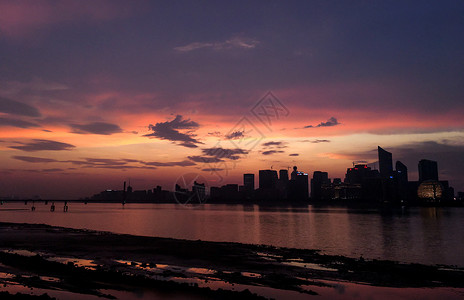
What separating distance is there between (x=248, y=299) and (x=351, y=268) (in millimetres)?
17664

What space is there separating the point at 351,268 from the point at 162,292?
2031cm

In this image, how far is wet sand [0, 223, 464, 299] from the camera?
22.5m

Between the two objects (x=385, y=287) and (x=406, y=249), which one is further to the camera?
(x=406, y=249)

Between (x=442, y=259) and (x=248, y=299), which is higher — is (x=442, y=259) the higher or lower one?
the lower one

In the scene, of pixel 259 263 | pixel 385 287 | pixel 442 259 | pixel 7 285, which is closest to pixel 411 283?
pixel 385 287

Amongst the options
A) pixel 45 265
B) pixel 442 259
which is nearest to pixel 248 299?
pixel 45 265

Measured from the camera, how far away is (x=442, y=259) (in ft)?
153

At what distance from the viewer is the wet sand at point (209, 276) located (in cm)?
2245

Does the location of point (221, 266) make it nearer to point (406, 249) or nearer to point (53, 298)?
point (53, 298)

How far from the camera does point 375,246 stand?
59375 mm

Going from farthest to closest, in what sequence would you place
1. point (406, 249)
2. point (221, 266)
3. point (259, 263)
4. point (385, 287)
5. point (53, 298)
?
point (406, 249)
point (259, 263)
point (221, 266)
point (385, 287)
point (53, 298)

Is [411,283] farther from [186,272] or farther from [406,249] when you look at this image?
[406,249]

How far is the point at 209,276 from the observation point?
2764cm

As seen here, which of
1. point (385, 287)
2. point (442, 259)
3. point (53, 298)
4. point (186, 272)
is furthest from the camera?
point (442, 259)
